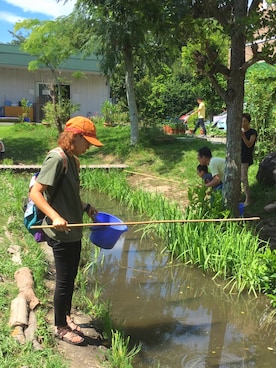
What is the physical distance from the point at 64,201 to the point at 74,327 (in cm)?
104

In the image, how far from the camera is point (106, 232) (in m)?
3.71

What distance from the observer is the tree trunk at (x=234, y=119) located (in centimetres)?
623

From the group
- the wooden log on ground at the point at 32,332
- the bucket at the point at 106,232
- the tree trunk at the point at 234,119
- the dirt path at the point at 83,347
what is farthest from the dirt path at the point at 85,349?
the tree trunk at the point at 234,119

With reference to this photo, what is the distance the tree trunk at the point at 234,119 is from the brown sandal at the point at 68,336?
364 centimetres

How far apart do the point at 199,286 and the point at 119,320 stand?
1302mm

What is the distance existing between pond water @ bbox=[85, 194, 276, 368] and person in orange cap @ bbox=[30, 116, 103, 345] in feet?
2.71

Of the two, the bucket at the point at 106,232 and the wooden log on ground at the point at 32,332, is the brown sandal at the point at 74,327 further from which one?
the bucket at the point at 106,232

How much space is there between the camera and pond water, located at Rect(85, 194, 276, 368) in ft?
12.1

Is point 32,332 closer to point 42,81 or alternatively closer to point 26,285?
point 26,285

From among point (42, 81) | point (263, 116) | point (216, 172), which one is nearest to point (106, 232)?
point (216, 172)

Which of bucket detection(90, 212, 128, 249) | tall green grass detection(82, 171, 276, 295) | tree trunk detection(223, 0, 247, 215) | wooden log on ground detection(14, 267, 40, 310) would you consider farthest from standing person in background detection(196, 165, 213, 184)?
wooden log on ground detection(14, 267, 40, 310)

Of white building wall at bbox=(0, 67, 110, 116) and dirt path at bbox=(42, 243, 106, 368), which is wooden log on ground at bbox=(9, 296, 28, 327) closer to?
dirt path at bbox=(42, 243, 106, 368)

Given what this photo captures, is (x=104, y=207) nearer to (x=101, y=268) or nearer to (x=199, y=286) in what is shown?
(x=101, y=268)

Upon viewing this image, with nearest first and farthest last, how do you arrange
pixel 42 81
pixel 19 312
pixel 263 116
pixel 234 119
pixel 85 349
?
pixel 85 349, pixel 19 312, pixel 234 119, pixel 263 116, pixel 42 81
